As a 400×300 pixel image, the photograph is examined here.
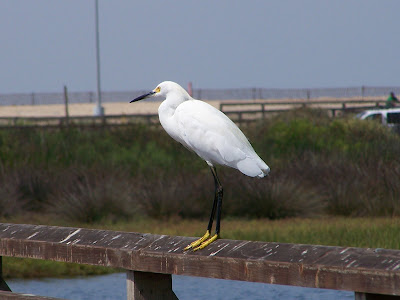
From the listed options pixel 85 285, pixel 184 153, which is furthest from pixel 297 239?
pixel 184 153

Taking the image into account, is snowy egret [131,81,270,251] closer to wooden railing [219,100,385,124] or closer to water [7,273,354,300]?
water [7,273,354,300]

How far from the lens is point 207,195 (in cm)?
1319

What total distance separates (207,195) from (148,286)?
964 cm

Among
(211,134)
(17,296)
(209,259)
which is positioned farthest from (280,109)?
(209,259)

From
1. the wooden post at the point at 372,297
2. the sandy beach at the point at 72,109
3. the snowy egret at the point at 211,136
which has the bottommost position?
the sandy beach at the point at 72,109

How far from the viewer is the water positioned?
9.34 metres

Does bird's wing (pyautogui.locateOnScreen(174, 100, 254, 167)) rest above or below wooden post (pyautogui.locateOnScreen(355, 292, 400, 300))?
above

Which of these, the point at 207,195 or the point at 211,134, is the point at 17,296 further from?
the point at 207,195

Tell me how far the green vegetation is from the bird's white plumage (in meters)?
6.13

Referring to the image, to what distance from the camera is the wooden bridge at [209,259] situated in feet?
9.19

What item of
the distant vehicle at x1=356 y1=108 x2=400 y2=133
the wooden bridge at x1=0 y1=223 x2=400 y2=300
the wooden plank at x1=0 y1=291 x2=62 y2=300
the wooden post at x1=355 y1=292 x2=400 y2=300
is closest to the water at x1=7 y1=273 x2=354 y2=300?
the wooden bridge at x1=0 y1=223 x2=400 y2=300

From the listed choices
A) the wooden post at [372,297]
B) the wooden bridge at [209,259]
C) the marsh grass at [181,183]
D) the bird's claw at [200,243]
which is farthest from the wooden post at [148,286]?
the marsh grass at [181,183]

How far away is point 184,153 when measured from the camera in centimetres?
1650

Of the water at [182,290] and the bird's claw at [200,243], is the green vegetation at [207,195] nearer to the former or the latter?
the water at [182,290]
